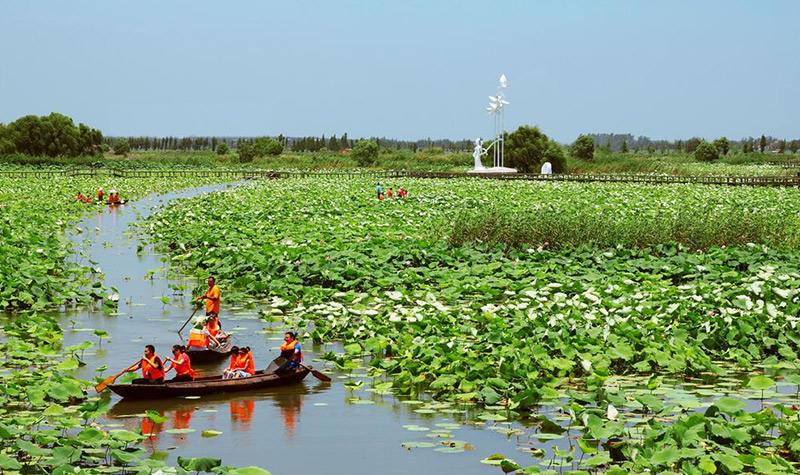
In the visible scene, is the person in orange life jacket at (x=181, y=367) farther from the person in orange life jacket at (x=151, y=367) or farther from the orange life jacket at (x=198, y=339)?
the orange life jacket at (x=198, y=339)

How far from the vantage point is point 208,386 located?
35.5 feet

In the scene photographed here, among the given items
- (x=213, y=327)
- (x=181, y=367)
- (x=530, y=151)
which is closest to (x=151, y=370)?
(x=181, y=367)

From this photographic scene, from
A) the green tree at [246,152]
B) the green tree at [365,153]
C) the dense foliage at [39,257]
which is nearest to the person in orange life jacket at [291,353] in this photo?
the dense foliage at [39,257]

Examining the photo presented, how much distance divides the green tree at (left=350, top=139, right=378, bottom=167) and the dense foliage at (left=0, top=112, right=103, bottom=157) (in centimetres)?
2685

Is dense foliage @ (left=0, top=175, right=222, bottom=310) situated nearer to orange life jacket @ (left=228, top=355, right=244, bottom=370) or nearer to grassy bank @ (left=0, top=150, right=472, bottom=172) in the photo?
orange life jacket @ (left=228, top=355, right=244, bottom=370)

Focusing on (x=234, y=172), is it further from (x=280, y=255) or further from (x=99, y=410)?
(x=99, y=410)

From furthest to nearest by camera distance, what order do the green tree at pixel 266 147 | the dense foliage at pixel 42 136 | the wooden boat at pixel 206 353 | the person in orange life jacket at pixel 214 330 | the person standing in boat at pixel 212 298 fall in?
1. the green tree at pixel 266 147
2. the dense foliage at pixel 42 136
3. the person standing in boat at pixel 212 298
4. the person in orange life jacket at pixel 214 330
5. the wooden boat at pixel 206 353

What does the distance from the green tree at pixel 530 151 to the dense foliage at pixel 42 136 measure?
148 ft

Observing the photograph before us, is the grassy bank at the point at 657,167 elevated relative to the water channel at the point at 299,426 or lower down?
elevated

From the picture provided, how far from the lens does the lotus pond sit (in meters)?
8.47

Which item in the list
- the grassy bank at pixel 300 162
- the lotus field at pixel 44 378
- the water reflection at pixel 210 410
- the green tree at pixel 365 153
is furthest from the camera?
the green tree at pixel 365 153

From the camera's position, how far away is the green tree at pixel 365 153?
87.0m

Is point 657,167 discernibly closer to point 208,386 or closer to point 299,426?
point 208,386

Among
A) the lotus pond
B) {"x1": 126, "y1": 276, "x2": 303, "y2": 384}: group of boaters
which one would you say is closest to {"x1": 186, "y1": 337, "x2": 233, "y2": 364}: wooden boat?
{"x1": 126, "y1": 276, "x2": 303, "y2": 384}: group of boaters
